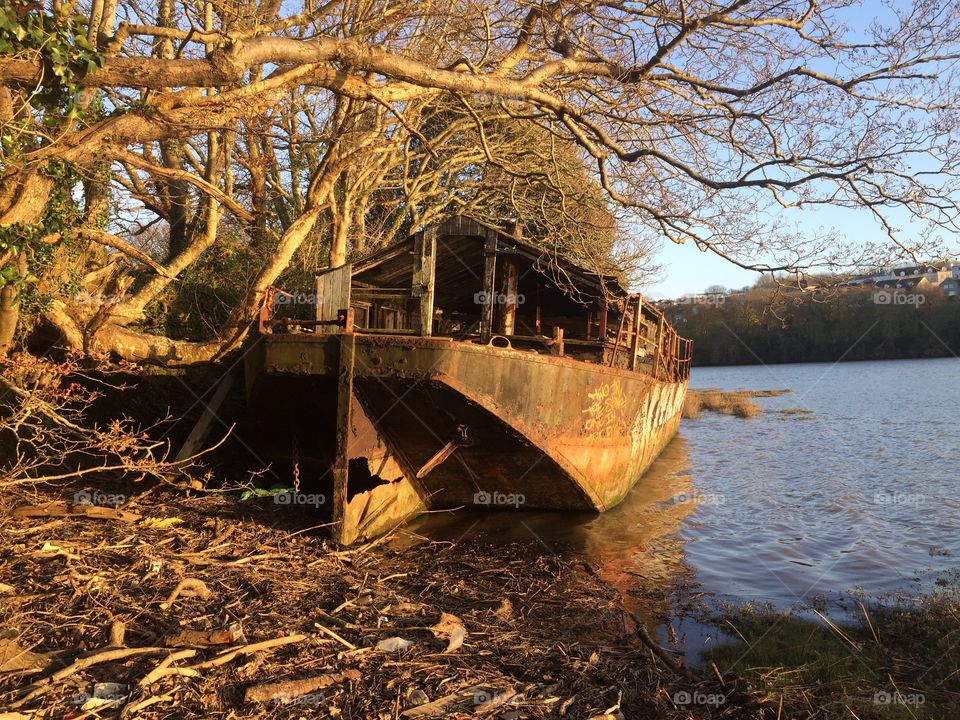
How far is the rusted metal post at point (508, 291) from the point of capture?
398 inches

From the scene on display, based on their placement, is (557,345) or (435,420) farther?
(557,345)

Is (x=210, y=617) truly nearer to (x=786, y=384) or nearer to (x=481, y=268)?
(x=481, y=268)

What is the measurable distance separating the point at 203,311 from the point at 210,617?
11.7 m

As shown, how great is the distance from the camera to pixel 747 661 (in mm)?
5074

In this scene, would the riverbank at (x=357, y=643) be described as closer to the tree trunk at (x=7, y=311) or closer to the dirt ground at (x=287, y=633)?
the dirt ground at (x=287, y=633)

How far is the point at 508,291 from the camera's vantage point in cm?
1011

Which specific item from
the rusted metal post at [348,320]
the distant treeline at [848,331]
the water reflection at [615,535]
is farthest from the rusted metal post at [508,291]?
the distant treeline at [848,331]

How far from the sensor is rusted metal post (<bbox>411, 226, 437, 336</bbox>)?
8992mm

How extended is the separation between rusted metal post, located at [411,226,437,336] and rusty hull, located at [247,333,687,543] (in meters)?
1.59

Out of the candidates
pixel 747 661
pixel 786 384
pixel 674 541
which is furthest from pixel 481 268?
pixel 786 384

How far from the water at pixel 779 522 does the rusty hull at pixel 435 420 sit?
2.20 ft

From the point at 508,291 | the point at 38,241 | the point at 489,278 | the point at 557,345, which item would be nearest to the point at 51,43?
the point at 38,241

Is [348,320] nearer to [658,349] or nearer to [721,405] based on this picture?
[658,349]

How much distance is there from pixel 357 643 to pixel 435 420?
11.9ft
